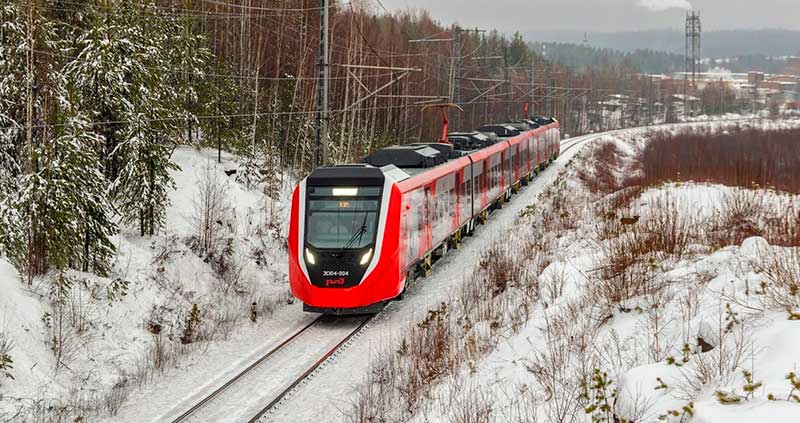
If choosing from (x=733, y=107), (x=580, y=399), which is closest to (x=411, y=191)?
(x=580, y=399)

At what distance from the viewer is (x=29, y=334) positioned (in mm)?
13570

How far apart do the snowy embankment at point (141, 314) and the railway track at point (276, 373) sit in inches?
26.4

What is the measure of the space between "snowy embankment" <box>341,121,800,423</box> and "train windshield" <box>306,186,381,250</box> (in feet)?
7.26

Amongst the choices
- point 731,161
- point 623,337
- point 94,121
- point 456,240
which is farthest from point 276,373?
point 731,161

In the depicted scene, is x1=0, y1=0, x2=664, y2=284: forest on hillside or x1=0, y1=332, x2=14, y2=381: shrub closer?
x1=0, y1=332, x2=14, y2=381: shrub

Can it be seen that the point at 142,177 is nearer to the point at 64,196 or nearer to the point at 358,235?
the point at 64,196

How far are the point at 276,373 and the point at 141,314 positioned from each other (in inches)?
181

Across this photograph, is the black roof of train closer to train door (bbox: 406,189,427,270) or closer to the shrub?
train door (bbox: 406,189,427,270)

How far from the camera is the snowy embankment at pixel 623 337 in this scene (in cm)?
755

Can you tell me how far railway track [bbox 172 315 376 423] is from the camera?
11367 millimetres

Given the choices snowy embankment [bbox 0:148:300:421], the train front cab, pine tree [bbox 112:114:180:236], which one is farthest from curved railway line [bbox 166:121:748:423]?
pine tree [bbox 112:114:180:236]

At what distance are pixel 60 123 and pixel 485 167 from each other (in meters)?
15.4

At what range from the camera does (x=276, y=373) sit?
13117mm

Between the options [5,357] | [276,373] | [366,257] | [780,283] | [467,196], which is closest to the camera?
[780,283]
